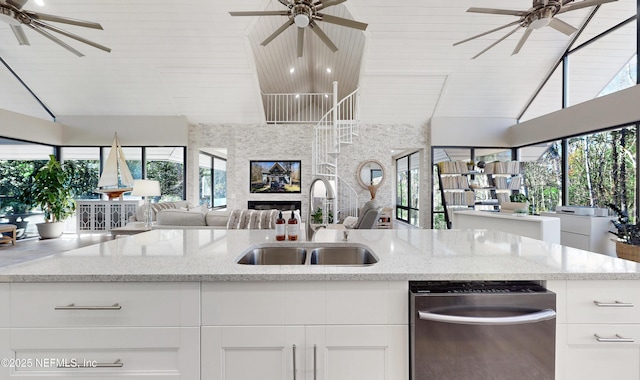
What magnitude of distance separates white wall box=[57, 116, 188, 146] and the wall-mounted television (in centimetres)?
189

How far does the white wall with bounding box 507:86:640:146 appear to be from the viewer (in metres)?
4.00

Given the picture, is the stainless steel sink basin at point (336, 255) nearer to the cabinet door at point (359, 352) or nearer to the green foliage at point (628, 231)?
the cabinet door at point (359, 352)

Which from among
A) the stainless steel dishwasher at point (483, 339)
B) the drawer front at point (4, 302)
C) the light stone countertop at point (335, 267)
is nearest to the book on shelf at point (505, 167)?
the light stone countertop at point (335, 267)

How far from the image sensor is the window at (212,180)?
8.00 meters

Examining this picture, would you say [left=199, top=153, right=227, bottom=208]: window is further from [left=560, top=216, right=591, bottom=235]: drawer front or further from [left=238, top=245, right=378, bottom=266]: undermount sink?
[left=560, top=216, right=591, bottom=235]: drawer front

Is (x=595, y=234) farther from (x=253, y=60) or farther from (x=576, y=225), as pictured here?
(x=253, y=60)

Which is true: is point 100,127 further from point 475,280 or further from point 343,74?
point 475,280

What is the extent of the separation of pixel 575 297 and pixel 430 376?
0.66 m

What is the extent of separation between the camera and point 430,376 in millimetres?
1070

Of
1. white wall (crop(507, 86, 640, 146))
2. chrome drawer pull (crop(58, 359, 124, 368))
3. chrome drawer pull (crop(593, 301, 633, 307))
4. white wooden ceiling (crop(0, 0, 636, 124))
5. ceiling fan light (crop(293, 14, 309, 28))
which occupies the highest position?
white wooden ceiling (crop(0, 0, 636, 124))

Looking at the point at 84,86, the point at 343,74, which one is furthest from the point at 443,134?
the point at 84,86

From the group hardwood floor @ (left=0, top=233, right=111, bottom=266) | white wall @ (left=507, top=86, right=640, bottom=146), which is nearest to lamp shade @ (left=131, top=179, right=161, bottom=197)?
hardwood floor @ (left=0, top=233, right=111, bottom=266)

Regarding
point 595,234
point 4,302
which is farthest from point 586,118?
point 4,302

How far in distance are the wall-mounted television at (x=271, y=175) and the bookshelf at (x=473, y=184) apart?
3.49 m
